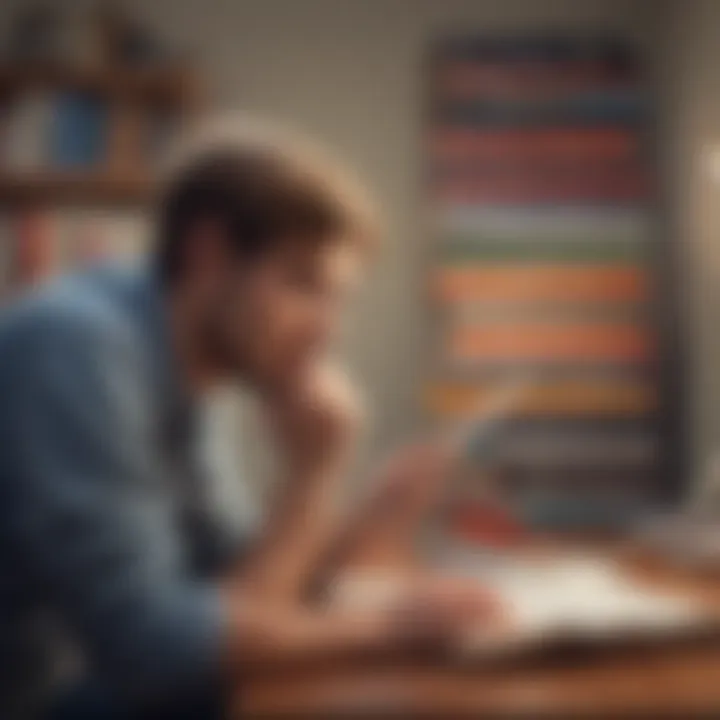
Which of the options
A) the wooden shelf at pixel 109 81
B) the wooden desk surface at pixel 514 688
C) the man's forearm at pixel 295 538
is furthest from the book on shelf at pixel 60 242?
the wooden desk surface at pixel 514 688

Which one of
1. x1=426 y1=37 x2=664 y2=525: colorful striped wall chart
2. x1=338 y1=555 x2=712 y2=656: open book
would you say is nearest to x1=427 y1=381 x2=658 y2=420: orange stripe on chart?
x1=426 y1=37 x2=664 y2=525: colorful striped wall chart

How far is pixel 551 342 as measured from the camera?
0.94m

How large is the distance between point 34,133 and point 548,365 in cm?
44

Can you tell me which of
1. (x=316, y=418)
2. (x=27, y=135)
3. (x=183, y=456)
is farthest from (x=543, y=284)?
(x=27, y=135)

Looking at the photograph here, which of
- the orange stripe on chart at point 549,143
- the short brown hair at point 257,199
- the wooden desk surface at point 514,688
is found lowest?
the wooden desk surface at point 514,688

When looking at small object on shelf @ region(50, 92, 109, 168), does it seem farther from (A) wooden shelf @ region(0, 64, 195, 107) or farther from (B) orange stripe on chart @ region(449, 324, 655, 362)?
(B) orange stripe on chart @ region(449, 324, 655, 362)

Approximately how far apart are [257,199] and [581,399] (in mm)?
290

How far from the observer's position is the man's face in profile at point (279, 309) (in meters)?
0.92

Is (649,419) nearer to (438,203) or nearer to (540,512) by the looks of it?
(540,512)

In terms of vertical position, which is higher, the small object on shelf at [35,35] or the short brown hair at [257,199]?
the small object on shelf at [35,35]

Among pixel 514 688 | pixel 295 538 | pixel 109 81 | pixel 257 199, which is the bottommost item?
pixel 514 688

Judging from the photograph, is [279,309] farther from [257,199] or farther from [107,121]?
[107,121]

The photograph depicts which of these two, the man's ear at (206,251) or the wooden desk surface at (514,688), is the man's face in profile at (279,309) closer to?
the man's ear at (206,251)

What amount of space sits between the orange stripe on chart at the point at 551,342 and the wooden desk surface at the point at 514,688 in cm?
22
